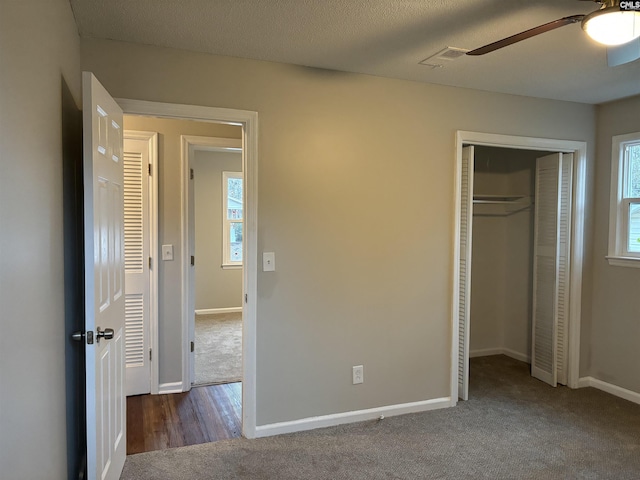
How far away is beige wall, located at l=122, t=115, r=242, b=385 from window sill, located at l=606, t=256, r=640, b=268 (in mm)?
3484

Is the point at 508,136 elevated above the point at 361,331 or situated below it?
above

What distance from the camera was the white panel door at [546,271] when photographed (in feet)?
12.8

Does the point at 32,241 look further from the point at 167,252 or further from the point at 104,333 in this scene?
the point at 167,252

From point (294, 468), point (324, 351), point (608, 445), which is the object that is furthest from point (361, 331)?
point (608, 445)

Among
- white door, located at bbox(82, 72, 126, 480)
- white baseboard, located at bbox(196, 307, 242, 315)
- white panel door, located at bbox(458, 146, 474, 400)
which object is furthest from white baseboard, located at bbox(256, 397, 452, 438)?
white baseboard, located at bbox(196, 307, 242, 315)

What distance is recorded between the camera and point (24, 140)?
1407mm

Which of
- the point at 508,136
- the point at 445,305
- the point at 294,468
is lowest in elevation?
the point at 294,468

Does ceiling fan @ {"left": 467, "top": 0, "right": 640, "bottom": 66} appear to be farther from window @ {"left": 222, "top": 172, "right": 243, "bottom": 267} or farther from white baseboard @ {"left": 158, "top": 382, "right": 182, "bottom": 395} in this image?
window @ {"left": 222, "top": 172, "right": 243, "bottom": 267}

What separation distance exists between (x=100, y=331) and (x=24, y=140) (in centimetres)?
91

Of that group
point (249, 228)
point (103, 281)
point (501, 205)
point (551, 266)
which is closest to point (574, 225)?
point (551, 266)

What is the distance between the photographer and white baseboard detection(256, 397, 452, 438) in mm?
2980

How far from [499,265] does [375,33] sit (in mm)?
3163

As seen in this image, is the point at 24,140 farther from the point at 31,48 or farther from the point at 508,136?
the point at 508,136

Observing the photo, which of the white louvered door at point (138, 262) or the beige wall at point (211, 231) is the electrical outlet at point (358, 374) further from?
the beige wall at point (211, 231)
